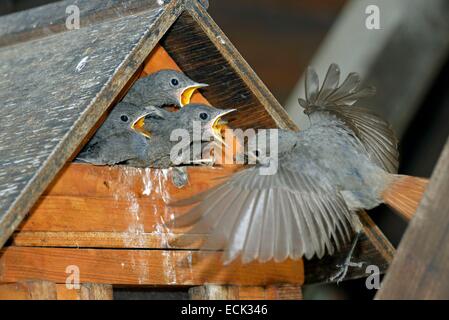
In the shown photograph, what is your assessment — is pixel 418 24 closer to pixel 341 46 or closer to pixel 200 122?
pixel 341 46

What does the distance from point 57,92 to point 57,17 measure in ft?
3.04

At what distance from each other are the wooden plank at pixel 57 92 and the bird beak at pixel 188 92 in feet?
1.43

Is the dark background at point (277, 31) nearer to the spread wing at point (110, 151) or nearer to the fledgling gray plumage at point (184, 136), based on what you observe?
the fledgling gray plumage at point (184, 136)

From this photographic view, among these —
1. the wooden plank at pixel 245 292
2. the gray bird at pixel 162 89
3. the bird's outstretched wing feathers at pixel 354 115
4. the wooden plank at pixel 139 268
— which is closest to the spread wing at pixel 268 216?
the wooden plank at pixel 139 268

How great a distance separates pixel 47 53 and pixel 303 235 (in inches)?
63.3

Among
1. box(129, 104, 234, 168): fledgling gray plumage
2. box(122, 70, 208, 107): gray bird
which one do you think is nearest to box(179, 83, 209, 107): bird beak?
box(122, 70, 208, 107): gray bird

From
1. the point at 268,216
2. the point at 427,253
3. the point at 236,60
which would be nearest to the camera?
the point at 427,253

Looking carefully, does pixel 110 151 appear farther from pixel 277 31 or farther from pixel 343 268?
pixel 277 31

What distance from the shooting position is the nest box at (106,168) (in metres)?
4.04

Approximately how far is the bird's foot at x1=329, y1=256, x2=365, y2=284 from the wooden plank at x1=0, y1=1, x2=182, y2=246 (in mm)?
1412

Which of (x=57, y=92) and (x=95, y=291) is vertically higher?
(x=57, y=92)

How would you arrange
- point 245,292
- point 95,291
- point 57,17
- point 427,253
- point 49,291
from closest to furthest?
point 427,253 < point 49,291 < point 95,291 < point 245,292 < point 57,17

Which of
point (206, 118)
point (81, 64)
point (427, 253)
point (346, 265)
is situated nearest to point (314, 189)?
point (206, 118)

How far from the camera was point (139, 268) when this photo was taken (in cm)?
444
